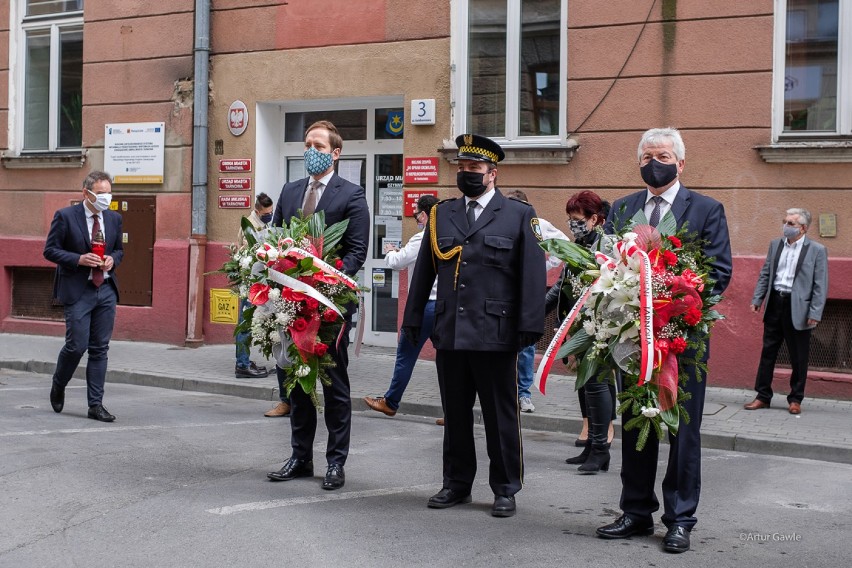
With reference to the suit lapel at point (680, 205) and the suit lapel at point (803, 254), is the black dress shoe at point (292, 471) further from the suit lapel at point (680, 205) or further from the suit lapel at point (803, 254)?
the suit lapel at point (803, 254)

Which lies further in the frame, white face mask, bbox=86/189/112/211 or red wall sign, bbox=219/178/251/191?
red wall sign, bbox=219/178/251/191

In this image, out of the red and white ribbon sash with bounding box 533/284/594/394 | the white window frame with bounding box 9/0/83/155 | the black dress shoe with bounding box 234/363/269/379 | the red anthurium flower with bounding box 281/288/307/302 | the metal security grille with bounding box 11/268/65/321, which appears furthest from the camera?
the white window frame with bounding box 9/0/83/155

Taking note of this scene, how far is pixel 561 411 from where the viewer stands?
30.6 feet

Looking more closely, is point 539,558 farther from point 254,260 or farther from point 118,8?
point 118,8

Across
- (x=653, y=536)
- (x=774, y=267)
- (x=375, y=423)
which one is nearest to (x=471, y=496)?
(x=653, y=536)

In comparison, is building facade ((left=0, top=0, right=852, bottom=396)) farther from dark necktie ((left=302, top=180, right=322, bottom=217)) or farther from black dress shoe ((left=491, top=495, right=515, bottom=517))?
black dress shoe ((left=491, top=495, right=515, bottom=517))

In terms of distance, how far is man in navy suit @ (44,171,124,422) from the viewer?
8.39 metres

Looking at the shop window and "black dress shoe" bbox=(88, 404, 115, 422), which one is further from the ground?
the shop window

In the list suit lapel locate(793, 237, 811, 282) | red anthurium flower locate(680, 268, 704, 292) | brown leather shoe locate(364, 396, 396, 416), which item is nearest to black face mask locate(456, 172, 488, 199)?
red anthurium flower locate(680, 268, 704, 292)

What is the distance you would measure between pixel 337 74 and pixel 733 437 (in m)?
6.90

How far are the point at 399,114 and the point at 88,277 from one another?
5.68 meters

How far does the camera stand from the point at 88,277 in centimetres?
840

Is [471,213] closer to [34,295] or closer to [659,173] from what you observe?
[659,173]

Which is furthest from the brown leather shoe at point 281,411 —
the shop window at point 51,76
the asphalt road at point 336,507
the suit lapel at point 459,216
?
the shop window at point 51,76
